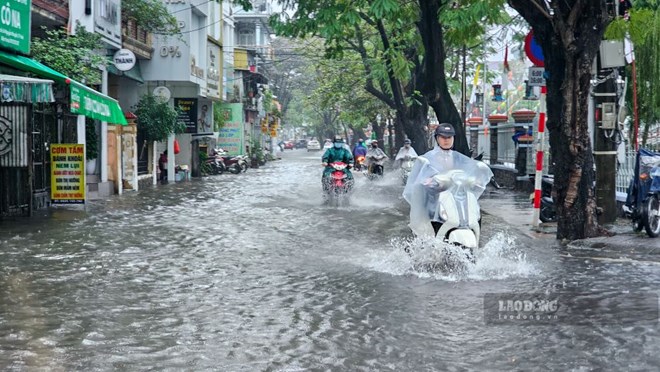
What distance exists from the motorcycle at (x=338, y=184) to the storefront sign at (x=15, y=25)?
7.22 metres

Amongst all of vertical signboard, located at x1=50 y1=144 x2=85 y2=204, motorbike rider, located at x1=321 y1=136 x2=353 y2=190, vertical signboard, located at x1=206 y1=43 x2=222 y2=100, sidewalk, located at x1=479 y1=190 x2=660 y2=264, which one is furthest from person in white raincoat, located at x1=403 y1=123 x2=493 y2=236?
vertical signboard, located at x1=206 y1=43 x2=222 y2=100

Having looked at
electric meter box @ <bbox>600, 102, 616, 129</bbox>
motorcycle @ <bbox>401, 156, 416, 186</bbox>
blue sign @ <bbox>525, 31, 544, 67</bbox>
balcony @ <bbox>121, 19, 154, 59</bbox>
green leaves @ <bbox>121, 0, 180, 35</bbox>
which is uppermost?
green leaves @ <bbox>121, 0, 180, 35</bbox>

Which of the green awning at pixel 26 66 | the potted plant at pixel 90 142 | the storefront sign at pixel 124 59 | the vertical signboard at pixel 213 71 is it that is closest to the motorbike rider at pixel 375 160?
the storefront sign at pixel 124 59

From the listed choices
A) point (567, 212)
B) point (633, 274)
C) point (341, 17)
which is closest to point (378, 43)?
point (341, 17)

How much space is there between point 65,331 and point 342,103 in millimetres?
44104

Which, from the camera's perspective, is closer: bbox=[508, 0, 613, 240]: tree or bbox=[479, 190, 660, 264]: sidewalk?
bbox=[479, 190, 660, 264]: sidewalk

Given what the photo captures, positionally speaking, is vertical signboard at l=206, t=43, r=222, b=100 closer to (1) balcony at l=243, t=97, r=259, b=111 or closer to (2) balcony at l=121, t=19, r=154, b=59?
(2) balcony at l=121, t=19, r=154, b=59

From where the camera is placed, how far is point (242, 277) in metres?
9.30

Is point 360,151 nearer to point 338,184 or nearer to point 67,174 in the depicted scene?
point 338,184

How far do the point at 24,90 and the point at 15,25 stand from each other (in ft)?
6.11

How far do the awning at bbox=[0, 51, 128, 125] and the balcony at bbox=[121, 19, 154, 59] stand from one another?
9.34 meters

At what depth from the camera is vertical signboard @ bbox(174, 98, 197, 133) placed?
34.6 metres

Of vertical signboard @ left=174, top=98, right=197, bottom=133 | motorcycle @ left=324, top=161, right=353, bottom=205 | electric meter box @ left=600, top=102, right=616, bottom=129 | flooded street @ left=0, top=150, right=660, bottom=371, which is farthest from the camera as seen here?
vertical signboard @ left=174, top=98, right=197, bottom=133

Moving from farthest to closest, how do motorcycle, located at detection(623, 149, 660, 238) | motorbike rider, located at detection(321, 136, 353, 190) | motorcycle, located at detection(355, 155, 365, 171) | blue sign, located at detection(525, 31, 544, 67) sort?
motorcycle, located at detection(355, 155, 365, 171) < motorbike rider, located at detection(321, 136, 353, 190) < blue sign, located at detection(525, 31, 544, 67) < motorcycle, located at detection(623, 149, 660, 238)
